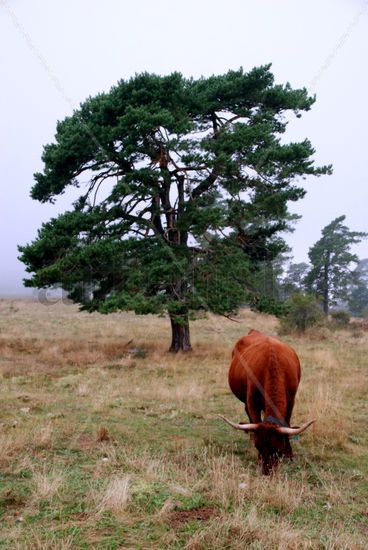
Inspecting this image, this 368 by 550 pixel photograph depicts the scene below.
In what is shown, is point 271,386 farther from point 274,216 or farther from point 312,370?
point 274,216

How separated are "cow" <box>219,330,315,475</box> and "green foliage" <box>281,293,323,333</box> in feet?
62.4

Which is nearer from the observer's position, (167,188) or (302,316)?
(167,188)

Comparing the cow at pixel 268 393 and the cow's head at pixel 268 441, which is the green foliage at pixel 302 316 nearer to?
the cow at pixel 268 393

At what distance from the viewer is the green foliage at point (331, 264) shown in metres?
41.2

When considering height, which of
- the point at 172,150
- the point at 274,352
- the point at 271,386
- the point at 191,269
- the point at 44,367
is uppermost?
the point at 172,150

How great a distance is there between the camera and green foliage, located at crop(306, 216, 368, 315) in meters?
41.2

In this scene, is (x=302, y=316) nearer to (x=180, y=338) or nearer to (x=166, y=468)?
(x=180, y=338)

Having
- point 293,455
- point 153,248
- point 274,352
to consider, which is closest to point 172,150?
point 153,248

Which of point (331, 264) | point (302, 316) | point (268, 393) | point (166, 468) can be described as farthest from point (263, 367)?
point (331, 264)

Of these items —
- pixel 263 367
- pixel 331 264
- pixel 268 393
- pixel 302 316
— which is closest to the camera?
→ pixel 268 393

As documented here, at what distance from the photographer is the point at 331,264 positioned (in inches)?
1645

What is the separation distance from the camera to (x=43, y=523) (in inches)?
163

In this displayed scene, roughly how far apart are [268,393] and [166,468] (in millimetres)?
1742

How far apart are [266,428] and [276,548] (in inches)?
77.0
